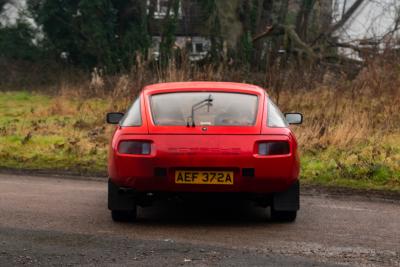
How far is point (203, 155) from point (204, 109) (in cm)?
Answer: 76

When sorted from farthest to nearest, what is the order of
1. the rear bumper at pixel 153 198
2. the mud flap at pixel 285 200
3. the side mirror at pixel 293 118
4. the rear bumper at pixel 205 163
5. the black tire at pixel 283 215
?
1. the side mirror at pixel 293 118
2. the black tire at pixel 283 215
3. the mud flap at pixel 285 200
4. the rear bumper at pixel 153 198
5. the rear bumper at pixel 205 163

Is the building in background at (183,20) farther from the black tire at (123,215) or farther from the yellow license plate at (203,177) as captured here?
the yellow license plate at (203,177)

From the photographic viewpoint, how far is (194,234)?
714 centimetres

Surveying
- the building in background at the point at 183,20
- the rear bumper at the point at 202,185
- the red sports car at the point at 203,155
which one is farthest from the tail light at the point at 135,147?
the building in background at the point at 183,20

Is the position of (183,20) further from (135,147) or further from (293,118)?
(135,147)

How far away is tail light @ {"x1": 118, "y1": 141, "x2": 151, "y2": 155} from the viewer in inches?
291

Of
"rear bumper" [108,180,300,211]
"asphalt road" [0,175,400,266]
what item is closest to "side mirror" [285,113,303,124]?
"asphalt road" [0,175,400,266]

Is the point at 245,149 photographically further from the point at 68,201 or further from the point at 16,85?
the point at 16,85

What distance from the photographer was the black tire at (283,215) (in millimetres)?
7855

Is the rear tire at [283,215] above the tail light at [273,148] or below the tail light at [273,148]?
below

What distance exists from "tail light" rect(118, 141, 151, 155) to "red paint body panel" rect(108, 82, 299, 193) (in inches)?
1.6

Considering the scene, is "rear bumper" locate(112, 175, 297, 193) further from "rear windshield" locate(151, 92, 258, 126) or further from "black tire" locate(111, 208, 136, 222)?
"rear windshield" locate(151, 92, 258, 126)

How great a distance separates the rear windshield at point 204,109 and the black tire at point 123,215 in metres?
0.91

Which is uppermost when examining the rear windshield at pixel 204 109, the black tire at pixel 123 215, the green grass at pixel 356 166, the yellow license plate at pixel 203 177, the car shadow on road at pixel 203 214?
the rear windshield at pixel 204 109
